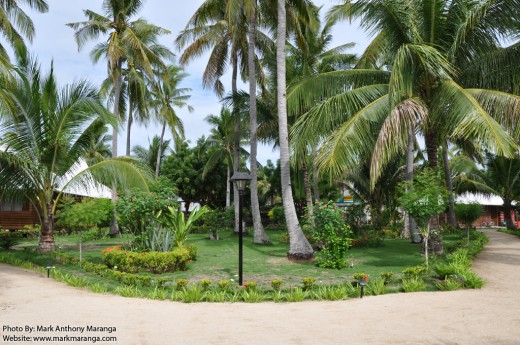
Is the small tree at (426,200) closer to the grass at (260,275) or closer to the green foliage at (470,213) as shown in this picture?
the grass at (260,275)

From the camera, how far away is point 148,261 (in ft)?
34.3

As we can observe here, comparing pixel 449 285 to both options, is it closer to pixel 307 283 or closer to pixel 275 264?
pixel 307 283

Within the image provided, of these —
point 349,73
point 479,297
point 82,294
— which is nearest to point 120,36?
point 349,73

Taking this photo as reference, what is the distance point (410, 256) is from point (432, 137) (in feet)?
12.3

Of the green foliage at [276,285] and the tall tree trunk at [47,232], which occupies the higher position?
the tall tree trunk at [47,232]

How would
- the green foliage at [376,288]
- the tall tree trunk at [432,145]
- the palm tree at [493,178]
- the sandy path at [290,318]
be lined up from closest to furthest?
the sandy path at [290,318] → the green foliage at [376,288] → the tall tree trunk at [432,145] → the palm tree at [493,178]

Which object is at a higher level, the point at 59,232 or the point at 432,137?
the point at 432,137

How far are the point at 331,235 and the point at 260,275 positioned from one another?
2.23 m

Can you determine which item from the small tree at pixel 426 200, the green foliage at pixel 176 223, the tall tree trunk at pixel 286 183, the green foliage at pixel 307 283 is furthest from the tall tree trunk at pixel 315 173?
the green foliage at pixel 176 223

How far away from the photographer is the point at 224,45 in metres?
19.9

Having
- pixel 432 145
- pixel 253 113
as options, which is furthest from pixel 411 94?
pixel 253 113

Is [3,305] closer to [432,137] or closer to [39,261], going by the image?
[39,261]

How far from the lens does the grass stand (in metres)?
7.77

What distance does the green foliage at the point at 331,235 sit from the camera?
1102cm
